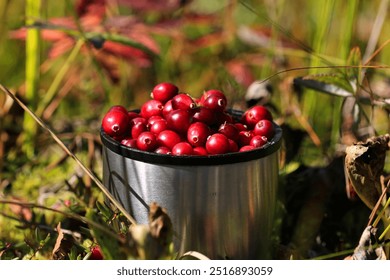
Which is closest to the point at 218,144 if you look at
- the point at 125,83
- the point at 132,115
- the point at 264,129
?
the point at 264,129

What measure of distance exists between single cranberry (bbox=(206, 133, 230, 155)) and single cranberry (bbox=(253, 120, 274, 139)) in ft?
0.38

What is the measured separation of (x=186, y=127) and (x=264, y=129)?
146mm

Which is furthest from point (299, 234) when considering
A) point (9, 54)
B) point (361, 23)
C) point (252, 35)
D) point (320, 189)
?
point (9, 54)

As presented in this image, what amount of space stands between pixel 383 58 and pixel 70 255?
1445 millimetres

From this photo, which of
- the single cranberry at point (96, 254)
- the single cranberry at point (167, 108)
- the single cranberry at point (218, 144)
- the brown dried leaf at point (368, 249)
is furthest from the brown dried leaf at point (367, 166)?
the single cranberry at point (96, 254)

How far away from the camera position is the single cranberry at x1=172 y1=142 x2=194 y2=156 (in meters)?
1.03

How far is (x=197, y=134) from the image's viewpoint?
1.05m

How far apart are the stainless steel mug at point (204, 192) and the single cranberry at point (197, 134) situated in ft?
0.18

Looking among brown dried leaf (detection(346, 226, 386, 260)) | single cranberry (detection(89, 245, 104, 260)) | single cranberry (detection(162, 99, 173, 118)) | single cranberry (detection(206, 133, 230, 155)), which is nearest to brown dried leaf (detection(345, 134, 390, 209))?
brown dried leaf (detection(346, 226, 386, 260))

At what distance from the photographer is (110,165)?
111cm

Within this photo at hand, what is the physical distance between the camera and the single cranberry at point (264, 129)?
113 centimetres

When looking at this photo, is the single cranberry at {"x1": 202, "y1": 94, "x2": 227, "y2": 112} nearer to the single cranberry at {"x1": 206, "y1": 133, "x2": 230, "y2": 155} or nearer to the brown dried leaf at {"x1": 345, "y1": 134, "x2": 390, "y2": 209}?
the single cranberry at {"x1": 206, "y1": 133, "x2": 230, "y2": 155}

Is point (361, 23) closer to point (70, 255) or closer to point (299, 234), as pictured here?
point (299, 234)

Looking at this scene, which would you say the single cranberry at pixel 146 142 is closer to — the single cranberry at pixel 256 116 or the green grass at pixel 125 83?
the green grass at pixel 125 83
